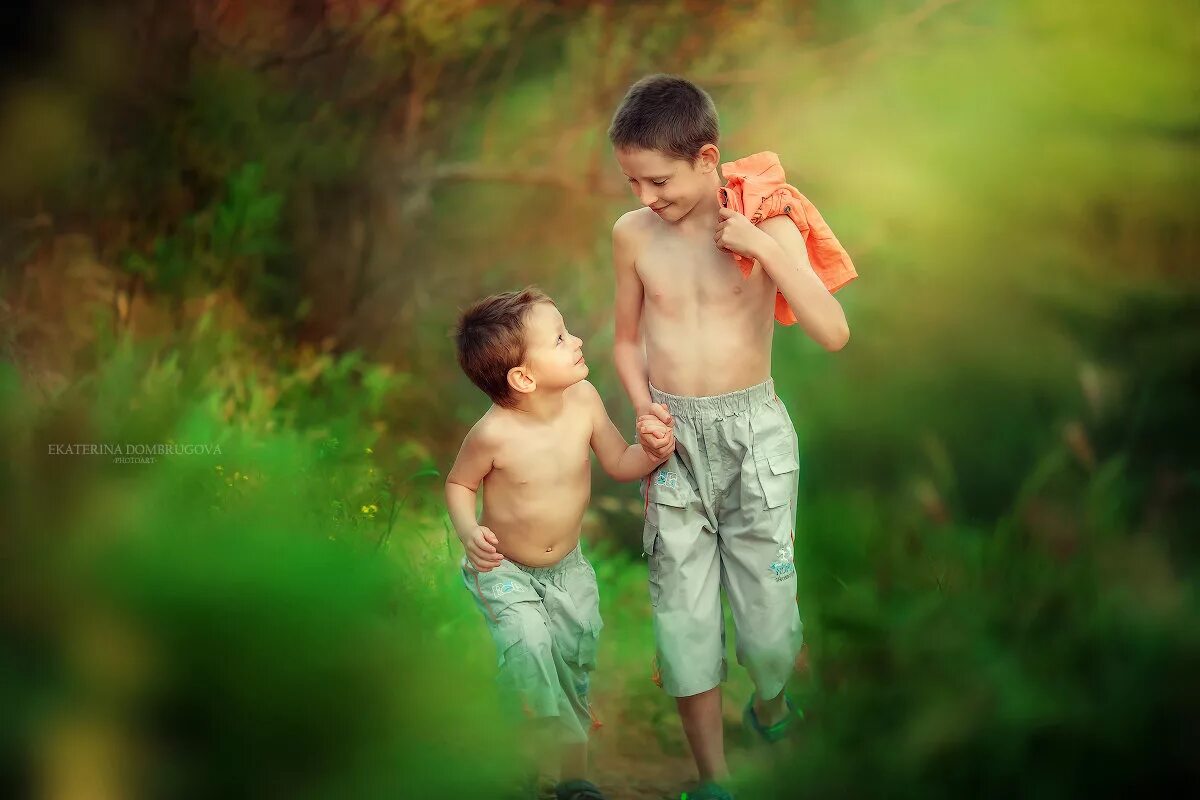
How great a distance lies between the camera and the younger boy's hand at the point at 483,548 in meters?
2.90

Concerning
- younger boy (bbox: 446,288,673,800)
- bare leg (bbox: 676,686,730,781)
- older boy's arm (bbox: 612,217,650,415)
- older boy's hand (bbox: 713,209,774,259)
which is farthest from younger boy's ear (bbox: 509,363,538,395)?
bare leg (bbox: 676,686,730,781)

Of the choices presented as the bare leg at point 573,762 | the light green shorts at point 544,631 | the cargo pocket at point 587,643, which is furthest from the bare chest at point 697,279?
the bare leg at point 573,762

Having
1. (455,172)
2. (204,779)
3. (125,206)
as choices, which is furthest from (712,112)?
(125,206)

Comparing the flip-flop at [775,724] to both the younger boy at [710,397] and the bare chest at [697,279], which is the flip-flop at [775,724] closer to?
the younger boy at [710,397]

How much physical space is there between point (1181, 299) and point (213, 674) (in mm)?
3014

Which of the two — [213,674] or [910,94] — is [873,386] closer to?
[910,94]

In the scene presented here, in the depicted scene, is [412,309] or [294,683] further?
[412,309]

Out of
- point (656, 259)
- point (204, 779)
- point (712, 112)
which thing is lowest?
point (204, 779)

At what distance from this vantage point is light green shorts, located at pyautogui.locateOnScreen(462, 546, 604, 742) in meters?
2.90

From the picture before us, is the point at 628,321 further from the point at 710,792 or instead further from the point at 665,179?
the point at 710,792

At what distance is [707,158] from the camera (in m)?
2.99

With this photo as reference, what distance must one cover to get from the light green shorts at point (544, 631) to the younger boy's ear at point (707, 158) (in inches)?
33.8

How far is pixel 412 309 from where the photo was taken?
541 cm

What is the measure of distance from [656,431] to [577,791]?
78 centimetres
